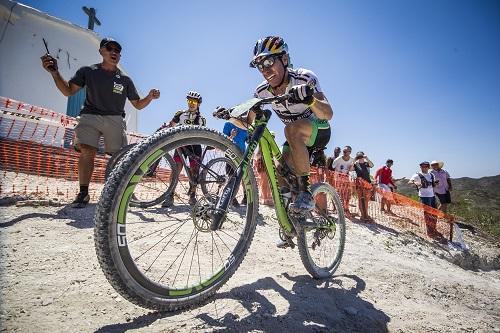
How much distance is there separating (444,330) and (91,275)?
3.15m

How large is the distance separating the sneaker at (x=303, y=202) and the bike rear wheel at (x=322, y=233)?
179 mm

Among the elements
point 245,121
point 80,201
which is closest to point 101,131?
point 80,201

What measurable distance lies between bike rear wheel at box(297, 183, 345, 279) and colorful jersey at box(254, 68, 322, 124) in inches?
36.2

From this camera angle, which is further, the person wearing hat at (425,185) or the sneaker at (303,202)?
the person wearing hat at (425,185)

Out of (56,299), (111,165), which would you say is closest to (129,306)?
(56,299)

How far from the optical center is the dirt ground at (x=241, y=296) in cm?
180

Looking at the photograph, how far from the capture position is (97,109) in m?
4.46

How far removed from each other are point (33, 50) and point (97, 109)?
13.4 metres

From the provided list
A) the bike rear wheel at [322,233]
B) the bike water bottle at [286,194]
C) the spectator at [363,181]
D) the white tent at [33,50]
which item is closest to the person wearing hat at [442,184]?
the spectator at [363,181]

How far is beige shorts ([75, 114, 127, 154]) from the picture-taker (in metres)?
4.30

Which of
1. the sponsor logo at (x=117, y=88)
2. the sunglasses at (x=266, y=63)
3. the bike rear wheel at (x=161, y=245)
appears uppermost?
the sponsor logo at (x=117, y=88)

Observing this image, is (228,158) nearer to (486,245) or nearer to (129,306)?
(129,306)

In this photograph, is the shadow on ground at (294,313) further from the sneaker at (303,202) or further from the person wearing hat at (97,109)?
the person wearing hat at (97,109)

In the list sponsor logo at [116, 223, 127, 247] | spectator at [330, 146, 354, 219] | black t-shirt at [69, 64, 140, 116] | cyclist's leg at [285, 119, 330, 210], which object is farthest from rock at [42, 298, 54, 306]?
spectator at [330, 146, 354, 219]
